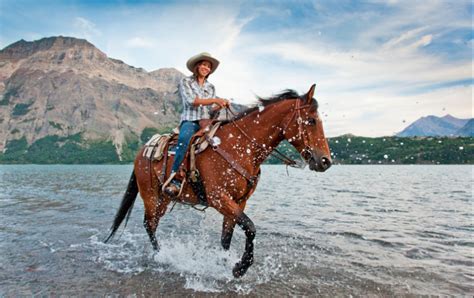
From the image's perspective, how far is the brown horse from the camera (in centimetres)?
586

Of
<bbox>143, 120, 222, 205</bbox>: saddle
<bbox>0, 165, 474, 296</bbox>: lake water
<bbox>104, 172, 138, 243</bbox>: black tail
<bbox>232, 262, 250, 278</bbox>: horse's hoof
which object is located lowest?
Result: <bbox>0, 165, 474, 296</bbox>: lake water

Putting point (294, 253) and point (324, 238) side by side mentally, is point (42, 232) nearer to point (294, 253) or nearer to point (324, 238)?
point (294, 253)

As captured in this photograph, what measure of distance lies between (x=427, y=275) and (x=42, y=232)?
40.8ft

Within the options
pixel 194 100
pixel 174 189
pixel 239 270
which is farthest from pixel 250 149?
pixel 239 270

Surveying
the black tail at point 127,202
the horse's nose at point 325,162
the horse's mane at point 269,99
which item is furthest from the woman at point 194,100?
the black tail at point 127,202

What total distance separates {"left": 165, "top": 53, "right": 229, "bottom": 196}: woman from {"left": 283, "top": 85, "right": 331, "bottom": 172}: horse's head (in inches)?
60.7

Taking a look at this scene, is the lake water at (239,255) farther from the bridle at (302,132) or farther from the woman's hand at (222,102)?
the woman's hand at (222,102)

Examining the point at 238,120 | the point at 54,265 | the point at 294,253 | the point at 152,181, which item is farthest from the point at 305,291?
the point at 54,265

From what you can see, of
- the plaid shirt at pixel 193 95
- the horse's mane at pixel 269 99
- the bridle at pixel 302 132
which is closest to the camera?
the bridle at pixel 302 132

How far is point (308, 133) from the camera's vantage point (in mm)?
5859

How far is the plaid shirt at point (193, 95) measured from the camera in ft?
22.9

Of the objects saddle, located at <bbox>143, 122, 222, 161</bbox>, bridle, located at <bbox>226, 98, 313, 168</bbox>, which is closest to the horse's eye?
bridle, located at <bbox>226, 98, 313, 168</bbox>

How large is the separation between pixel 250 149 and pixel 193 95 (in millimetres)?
1846

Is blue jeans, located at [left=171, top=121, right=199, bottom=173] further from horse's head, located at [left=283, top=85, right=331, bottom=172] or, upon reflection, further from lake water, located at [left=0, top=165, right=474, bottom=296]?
lake water, located at [left=0, top=165, right=474, bottom=296]
